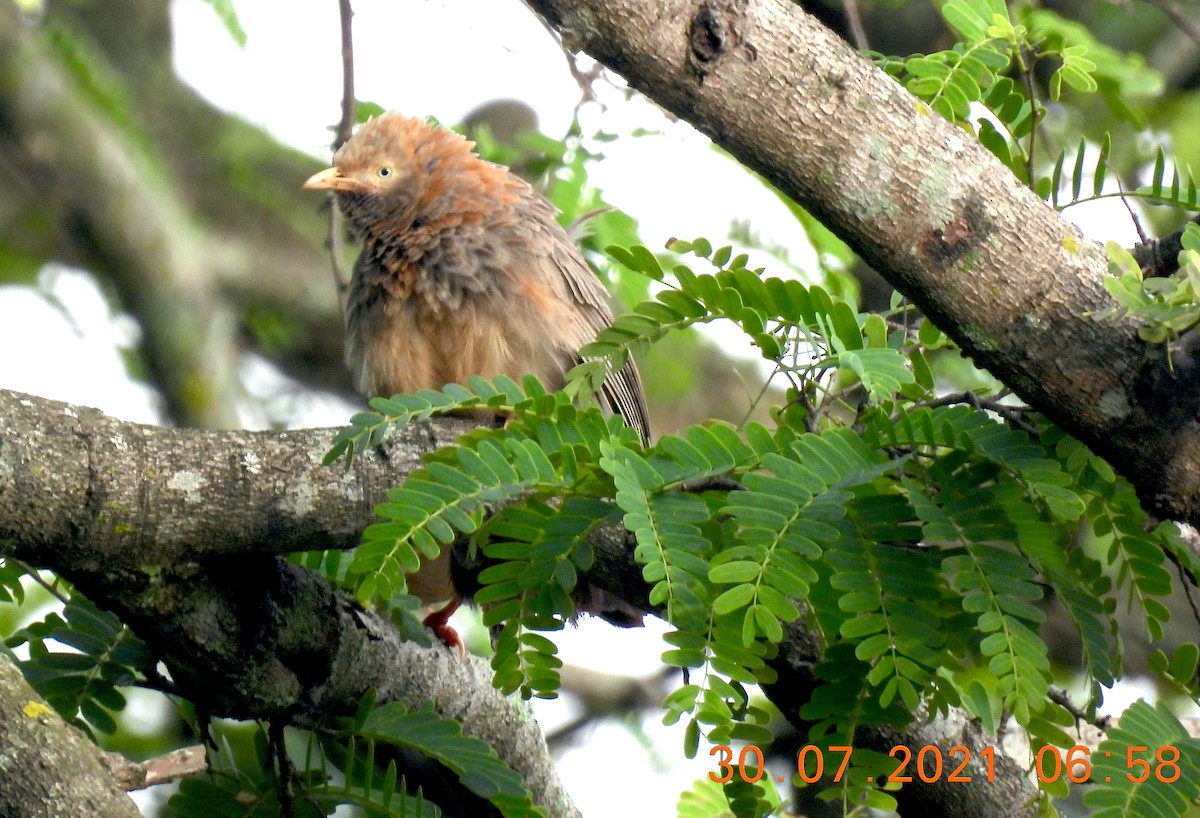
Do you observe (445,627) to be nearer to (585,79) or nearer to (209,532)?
(209,532)

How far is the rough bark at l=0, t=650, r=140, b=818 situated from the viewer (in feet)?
8.21

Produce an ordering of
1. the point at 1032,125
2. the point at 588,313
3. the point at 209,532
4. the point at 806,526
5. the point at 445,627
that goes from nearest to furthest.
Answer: the point at 806,526, the point at 209,532, the point at 1032,125, the point at 445,627, the point at 588,313

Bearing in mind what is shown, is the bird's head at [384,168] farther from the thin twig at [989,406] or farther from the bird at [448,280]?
the thin twig at [989,406]

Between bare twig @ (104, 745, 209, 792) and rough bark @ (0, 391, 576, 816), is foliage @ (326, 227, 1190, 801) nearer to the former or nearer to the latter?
rough bark @ (0, 391, 576, 816)

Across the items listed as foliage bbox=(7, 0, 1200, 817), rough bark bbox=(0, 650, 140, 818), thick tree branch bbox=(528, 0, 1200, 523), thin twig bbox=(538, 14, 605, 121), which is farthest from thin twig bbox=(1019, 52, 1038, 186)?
rough bark bbox=(0, 650, 140, 818)

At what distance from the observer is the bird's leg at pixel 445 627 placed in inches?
157

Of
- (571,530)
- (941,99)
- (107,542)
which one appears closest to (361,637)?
(107,542)

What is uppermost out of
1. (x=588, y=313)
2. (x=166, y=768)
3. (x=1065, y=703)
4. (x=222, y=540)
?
(x=588, y=313)

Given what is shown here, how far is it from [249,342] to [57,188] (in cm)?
143

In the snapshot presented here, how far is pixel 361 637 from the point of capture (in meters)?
3.33

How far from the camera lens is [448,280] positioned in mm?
4219

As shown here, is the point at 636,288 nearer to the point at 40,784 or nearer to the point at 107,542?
the point at 107,542

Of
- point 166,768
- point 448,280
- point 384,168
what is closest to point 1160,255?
point 448,280
